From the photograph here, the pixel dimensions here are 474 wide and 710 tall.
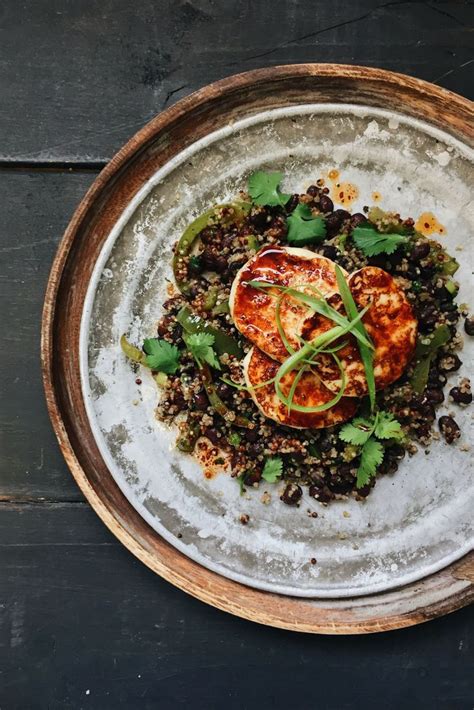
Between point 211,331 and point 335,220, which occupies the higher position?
point 335,220

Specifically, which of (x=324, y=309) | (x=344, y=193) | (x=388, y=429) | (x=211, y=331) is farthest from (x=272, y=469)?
(x=344, y=193)

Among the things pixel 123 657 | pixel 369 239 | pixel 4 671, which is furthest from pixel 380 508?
pixel 4 671

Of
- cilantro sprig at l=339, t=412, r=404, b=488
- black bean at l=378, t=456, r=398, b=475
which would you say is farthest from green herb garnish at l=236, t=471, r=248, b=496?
black bean at l=378, t=456, r=398, b=475

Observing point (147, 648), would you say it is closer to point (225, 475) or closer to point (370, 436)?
point (225, 475)

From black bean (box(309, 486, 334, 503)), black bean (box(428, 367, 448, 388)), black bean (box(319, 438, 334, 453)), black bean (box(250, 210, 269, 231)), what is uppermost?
black bean (box(250, 210, 269, 231))

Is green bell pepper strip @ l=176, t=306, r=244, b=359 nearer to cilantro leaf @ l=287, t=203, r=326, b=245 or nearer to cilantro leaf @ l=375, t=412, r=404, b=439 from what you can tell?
cilantro leaf @ l=287, t=203, r=326, b=245

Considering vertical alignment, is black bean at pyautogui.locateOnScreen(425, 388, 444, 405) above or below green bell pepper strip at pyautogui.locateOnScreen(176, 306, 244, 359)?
below

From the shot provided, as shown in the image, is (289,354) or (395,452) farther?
(395,452)

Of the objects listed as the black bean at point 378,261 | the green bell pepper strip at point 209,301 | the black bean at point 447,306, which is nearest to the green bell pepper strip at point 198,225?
the green bell pepper strip at point 209,301
